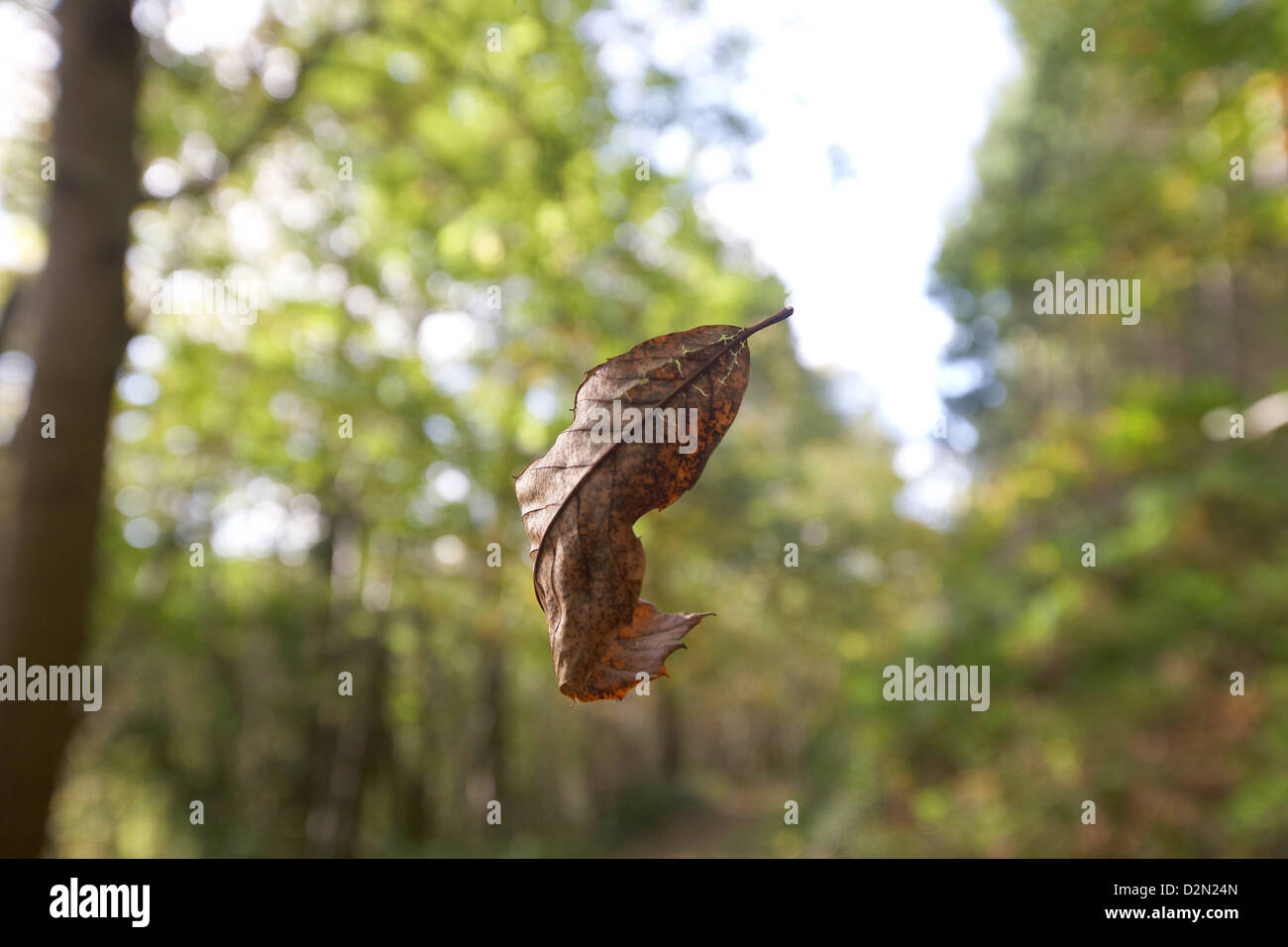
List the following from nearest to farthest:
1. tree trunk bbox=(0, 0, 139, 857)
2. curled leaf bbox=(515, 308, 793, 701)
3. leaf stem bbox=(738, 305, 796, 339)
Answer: leaf stem bbox=(738, 305, 796, 339), curled leaf bbox=(515, 308, 793, 701), tree trunk bbox=(0, 0, 139, 857)

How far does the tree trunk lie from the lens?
12.0ft

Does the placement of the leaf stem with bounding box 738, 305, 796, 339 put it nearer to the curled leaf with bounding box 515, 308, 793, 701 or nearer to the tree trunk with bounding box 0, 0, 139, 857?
the curled leaf with bounding box 515, 308, 793, 701

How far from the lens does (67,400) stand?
3848 millimetres

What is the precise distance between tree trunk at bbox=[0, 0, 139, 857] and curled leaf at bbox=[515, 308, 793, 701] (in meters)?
4.29

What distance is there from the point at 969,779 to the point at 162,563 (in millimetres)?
10810

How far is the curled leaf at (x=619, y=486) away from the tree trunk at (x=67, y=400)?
14.1ft

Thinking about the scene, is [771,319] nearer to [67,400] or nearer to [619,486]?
[619,486]

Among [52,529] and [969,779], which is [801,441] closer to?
[969,779]

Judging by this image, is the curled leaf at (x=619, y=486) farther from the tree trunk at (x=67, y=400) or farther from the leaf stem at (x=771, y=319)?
the tree trunk at (x=67, y=400)

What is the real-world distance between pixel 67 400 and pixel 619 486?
4.50 m

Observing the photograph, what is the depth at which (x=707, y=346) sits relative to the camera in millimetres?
469

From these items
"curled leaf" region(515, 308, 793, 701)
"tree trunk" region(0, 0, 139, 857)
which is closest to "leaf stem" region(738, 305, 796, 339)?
"curled leaf" region(515, 308, 793, 701)

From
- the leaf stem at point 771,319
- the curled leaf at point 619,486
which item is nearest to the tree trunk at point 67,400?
the curled leaf at point 619,486

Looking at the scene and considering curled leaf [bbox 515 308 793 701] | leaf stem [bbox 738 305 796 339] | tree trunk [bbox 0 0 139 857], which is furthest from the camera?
tree trunk [bbox 0 0 139 857]
